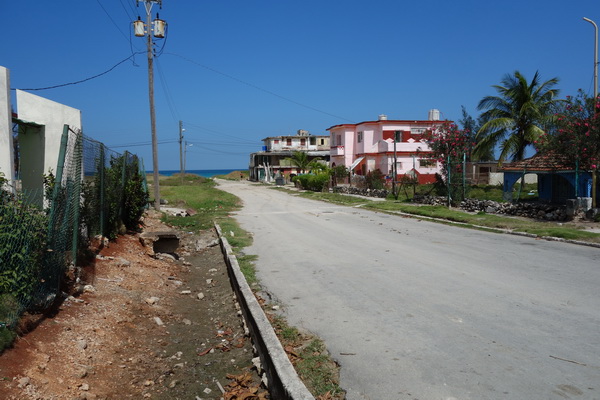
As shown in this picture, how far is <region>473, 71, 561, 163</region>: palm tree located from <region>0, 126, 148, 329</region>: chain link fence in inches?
1208

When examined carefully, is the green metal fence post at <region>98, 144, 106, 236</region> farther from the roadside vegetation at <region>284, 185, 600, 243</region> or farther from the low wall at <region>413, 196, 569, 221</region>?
the low wall at <region>413, 196, 569, 221</region>

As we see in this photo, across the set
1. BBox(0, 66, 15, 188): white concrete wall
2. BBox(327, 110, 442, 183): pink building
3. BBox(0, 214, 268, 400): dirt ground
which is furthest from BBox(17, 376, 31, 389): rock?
BBox(327, 110, 442, 183): pink building

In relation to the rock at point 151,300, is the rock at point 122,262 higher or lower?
higher

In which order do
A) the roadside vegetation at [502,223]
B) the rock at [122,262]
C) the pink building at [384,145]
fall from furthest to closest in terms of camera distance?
the pink building at [384,145]
the roadside vegetation at [502,223]
the rock at [122,262]

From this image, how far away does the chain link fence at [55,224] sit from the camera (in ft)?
16.2

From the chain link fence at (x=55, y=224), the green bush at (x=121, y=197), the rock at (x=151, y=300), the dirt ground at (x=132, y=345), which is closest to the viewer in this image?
the dirt ground at (x=132, y=345)

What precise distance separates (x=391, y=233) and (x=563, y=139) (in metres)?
7.88

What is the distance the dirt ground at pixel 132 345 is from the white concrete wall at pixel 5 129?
1.96 m

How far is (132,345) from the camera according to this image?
19.7 feet

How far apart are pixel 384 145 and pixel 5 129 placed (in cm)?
4687

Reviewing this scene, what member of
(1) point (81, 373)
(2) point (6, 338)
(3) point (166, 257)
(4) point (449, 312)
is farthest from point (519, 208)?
(2) point (6, 338)

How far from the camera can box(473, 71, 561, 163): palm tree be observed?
1378 inches

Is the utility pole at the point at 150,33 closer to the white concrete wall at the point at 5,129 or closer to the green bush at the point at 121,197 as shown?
the green bush at the point at 121,197

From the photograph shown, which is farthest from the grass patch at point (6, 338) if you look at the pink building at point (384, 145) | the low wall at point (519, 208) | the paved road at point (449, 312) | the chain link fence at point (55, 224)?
the pink building at point (384, 145)
